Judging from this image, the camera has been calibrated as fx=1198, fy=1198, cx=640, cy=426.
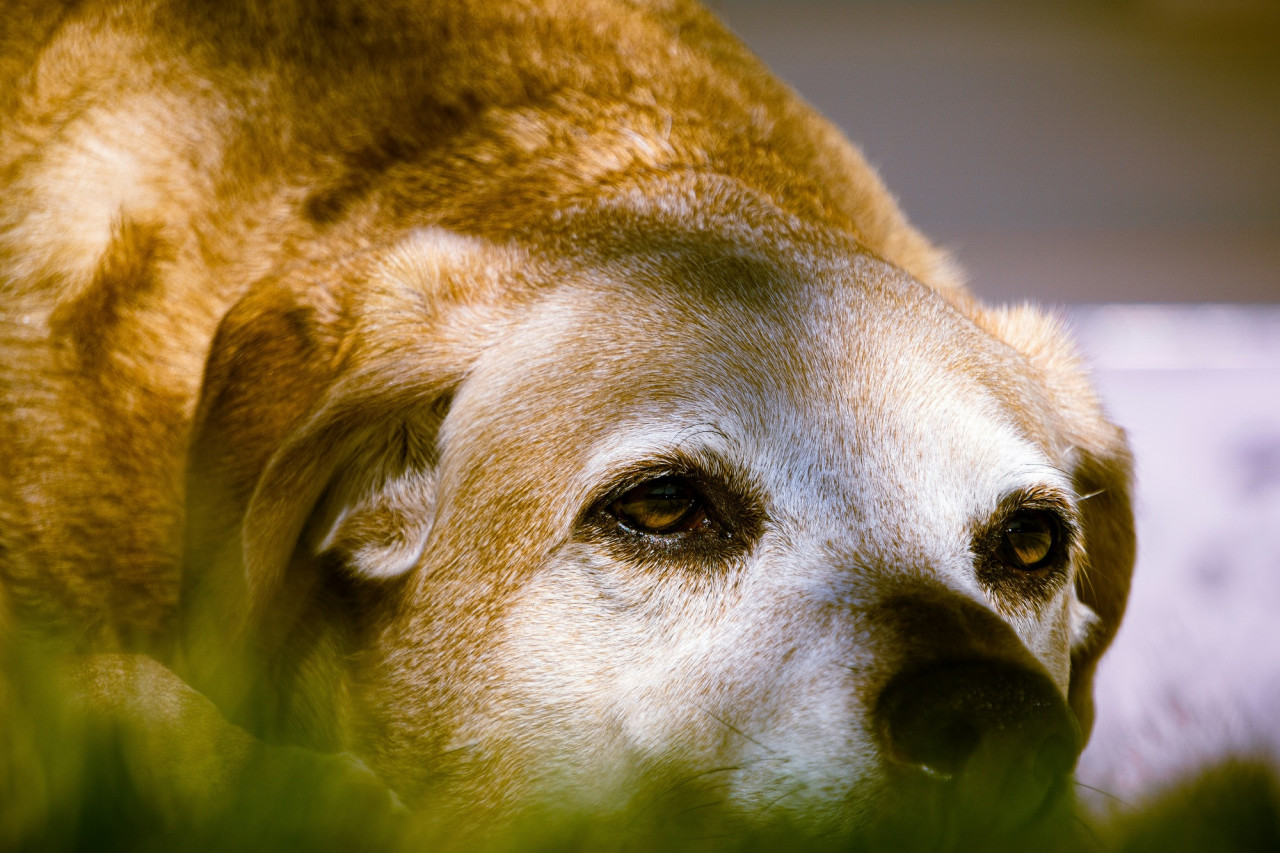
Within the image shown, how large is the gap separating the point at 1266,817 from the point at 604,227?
3.74 ft

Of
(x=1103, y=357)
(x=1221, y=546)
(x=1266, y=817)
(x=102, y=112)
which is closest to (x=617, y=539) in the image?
(x=1266, y=817)

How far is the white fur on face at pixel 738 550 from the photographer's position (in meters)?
1.27

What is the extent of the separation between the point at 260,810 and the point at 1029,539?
46.0 inches

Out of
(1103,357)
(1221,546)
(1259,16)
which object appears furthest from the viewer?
(1259,16)

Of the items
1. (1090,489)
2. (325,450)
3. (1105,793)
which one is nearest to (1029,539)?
(1090,489)

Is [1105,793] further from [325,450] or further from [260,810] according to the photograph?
[325,450]

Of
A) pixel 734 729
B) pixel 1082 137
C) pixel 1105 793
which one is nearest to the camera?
pixel 1105 793

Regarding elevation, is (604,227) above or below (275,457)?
above

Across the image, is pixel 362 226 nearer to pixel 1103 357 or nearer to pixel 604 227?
pixel 604 227

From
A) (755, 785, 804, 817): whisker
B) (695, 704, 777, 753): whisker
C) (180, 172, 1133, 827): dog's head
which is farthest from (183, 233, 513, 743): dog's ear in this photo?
(755, 785, 804, 817): whisker

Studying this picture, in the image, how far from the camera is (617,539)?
1.41 meters

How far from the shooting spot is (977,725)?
1.12 meters

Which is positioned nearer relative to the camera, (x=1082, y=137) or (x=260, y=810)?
(x=260, y=810)

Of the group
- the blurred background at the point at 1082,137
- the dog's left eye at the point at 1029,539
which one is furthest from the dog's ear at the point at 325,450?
the blurred background at the point at 1082,137
